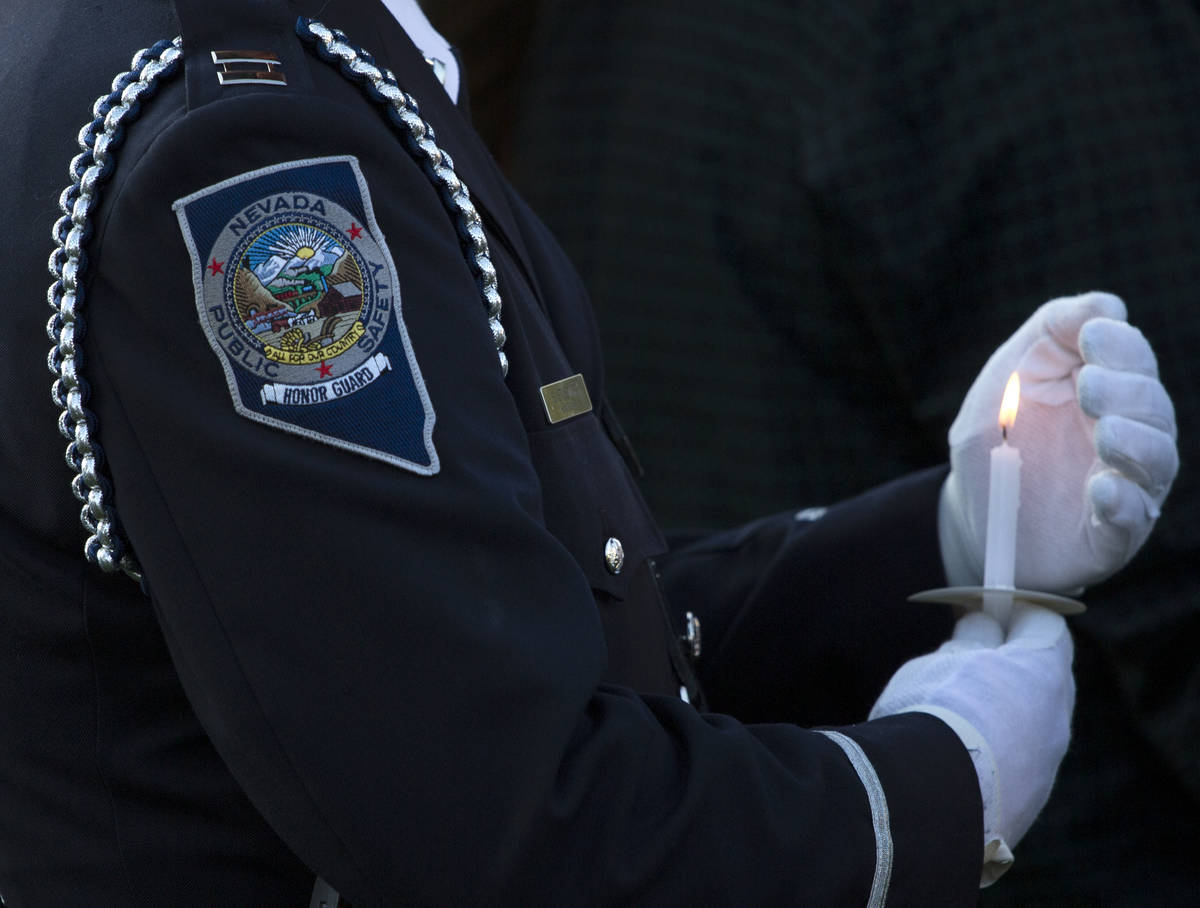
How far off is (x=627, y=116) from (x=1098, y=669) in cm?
112

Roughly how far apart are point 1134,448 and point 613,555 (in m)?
0.49

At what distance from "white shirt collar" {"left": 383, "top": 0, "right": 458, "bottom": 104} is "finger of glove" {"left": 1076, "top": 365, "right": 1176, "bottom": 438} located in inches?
22.7

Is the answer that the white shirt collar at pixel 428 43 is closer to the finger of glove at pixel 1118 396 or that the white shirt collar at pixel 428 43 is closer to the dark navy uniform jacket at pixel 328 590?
the dark navy uniform jacket at pixel 328 590

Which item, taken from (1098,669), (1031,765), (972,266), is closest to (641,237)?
(972,266)

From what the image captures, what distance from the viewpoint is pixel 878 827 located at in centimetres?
86

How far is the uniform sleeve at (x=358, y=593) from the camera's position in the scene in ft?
2.37

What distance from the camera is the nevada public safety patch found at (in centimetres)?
72

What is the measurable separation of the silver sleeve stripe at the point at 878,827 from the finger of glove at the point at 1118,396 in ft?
Answer: 1.45

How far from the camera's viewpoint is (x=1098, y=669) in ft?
6.58

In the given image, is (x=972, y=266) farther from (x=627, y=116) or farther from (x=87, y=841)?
(x=87, y=841)

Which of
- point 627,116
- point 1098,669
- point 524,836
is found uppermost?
point 627,116

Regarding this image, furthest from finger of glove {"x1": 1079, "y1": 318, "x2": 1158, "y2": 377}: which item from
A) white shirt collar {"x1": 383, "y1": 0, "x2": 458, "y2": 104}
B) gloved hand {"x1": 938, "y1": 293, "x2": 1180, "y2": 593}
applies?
white shirt collar {"x1": 383, "y1": 0, "x2": 458, "y2": 104}

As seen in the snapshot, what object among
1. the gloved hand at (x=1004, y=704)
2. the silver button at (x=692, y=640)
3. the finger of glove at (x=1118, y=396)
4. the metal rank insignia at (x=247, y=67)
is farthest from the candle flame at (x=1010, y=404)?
the metal rank insignia at (x=247, y=67)

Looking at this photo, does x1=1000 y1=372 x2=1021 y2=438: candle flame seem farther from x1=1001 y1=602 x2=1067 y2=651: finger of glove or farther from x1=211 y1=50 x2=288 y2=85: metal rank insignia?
x1=211 y1=50 x2=288 y2=85: metal rank insignia
